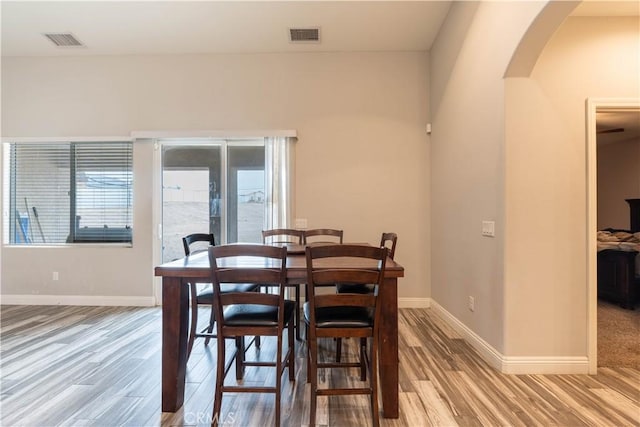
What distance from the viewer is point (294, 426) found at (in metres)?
1.66

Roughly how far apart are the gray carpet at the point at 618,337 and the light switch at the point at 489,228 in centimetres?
129

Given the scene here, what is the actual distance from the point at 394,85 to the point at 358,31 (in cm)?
77

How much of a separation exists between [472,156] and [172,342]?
272cm

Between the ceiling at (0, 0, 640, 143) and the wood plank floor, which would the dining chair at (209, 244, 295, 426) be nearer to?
the wood plank floor

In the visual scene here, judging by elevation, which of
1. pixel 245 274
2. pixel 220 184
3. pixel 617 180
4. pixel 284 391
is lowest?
pixel 284 391

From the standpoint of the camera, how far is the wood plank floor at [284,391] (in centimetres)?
172

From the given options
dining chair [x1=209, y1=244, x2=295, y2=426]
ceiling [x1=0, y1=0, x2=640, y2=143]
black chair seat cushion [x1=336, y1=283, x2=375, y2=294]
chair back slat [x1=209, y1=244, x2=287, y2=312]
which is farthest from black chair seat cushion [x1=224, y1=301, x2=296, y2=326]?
ceiling [x1=0, y1=0, x2=640, y2=143]

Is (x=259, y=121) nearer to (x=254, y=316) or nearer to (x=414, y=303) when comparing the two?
(x=254, y=316)

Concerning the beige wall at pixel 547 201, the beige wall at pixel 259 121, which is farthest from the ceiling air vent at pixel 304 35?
the beige wall at pixel 547 201

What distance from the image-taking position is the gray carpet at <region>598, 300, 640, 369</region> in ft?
7.79

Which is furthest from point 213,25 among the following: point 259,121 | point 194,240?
point 194,240

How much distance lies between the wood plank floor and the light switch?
1003mm

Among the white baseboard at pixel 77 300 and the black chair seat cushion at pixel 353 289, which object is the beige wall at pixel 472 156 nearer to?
the black chair seat cushion at pixel 353 289

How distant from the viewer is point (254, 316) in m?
1.77
